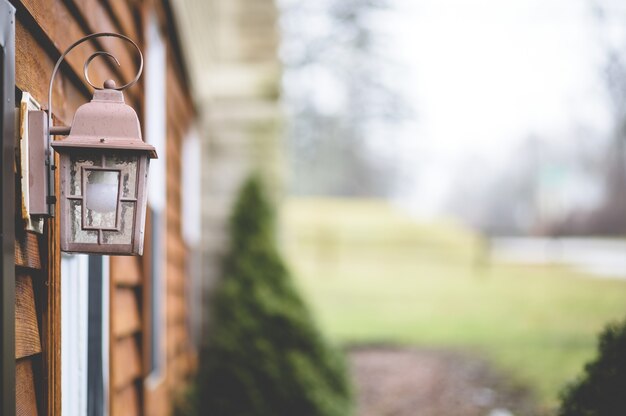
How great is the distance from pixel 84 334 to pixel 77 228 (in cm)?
70

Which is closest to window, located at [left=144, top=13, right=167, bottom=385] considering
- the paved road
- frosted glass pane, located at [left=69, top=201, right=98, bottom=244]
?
frosted glass pane, located at [left=69, top=201, right=98, bottom=244]

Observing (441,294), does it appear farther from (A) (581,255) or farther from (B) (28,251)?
(B) (28,251)

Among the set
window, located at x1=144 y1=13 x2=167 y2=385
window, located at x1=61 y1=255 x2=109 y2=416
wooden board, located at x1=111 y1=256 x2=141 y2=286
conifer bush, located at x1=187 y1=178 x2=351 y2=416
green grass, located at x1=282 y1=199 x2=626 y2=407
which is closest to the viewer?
window, located at x1=61 y1=255 x2=109 y2=416

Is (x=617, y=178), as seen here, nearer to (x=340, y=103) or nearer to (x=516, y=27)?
(x=516, y=27)

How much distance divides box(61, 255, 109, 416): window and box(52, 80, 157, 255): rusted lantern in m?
0.47

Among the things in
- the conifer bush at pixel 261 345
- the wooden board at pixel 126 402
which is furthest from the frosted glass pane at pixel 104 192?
the conifer bush at pixel 261 345

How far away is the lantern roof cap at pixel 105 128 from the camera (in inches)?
63.0

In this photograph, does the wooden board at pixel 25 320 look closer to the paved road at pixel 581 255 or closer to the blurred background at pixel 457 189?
the blurred background at pixel 457 189

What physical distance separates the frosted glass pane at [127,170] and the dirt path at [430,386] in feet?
16.5

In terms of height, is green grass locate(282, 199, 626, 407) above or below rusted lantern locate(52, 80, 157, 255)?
below

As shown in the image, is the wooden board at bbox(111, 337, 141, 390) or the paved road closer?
the wooden board at bbox(111, 337, 141, 390)

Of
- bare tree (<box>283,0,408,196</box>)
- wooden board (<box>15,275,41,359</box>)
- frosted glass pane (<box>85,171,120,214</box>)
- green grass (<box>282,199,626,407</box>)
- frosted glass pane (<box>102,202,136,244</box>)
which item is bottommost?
green grass (<box>282,199,626,407</box>)

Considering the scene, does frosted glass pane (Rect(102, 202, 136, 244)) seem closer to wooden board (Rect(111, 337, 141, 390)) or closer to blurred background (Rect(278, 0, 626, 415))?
wooden board (Rect(111, 337, 141, 390))

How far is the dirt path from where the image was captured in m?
6.80
